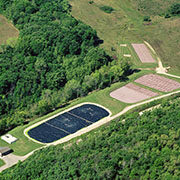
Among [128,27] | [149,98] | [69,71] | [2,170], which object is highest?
[128,27]

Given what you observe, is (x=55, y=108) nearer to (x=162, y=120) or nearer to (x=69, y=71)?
(x=69, y=71)

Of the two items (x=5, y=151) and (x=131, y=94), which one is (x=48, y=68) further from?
(x=5, y=151)

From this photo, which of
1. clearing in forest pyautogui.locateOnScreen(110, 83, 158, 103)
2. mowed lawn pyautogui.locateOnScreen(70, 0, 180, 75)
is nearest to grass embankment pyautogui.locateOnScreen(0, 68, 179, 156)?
clearing in forest pyautogui.locateOnScreen(110, 83, 158, 103)

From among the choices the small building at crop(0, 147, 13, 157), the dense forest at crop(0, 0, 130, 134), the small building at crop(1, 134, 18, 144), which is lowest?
the small building at crop(0, 147, 13, 157)

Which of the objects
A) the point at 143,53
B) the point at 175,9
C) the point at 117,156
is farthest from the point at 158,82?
the point at 175,9

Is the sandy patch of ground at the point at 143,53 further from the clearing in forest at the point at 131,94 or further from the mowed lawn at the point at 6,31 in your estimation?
the mowed lawn at the point at 6,31

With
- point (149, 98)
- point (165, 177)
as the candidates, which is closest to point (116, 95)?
point (149, 98)

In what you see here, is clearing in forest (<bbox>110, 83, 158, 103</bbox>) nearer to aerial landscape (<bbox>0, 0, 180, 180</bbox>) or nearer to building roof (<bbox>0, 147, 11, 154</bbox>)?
aerial landscape (<bbox>0, 0, 180, 180</bbox>)
